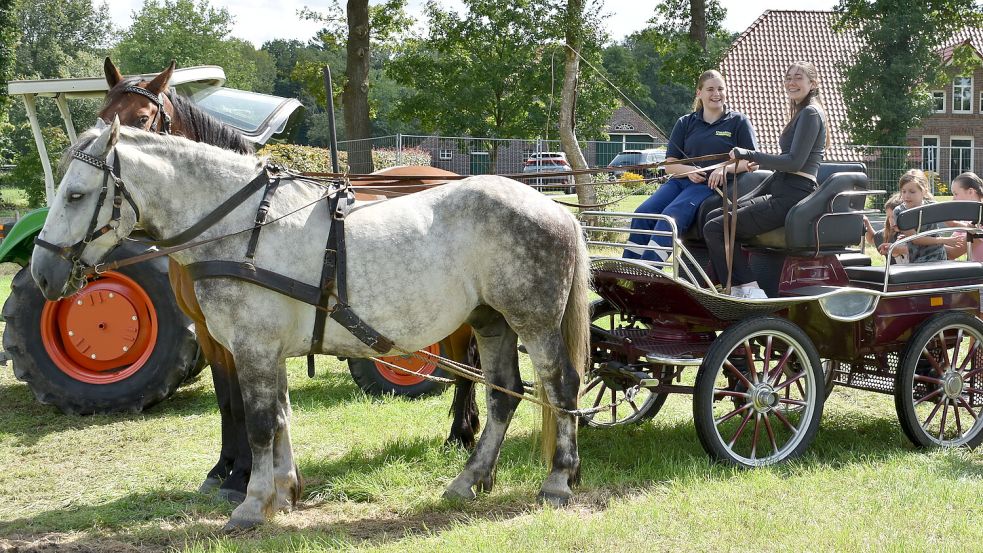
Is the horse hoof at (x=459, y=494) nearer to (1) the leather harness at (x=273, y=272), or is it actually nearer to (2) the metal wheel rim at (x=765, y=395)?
(1) the leather harness at (x=273, y=272)

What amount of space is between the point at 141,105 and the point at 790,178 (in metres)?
3.49

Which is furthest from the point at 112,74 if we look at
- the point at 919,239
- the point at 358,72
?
the point at 358,72

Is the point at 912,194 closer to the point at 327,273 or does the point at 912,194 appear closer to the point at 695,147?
the point at 695,147

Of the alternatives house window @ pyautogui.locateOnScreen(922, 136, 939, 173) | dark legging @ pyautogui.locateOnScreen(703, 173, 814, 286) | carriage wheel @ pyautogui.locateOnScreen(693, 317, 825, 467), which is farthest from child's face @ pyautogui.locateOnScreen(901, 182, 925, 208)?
house window @ pyautogui.locateOnScreen(922, 136, 939, 173)

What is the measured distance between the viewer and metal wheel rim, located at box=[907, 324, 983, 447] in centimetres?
525

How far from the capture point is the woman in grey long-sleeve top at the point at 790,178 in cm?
482

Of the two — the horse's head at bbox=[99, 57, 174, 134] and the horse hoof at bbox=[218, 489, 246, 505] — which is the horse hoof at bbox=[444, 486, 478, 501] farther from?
the horse's head at bbox=[99, 57, 174, 134]

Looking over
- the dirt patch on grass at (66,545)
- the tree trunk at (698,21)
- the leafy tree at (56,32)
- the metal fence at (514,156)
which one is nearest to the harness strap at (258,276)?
the dirt patch on grass at (66,545)

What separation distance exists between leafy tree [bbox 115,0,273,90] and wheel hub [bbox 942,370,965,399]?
2441 inches

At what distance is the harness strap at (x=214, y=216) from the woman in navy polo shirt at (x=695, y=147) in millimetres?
2189

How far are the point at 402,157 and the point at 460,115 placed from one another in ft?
44.5

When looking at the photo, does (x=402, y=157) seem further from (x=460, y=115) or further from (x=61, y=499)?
(x=460, y=115)

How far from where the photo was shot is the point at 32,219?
634cm

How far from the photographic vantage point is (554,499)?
4316mm
